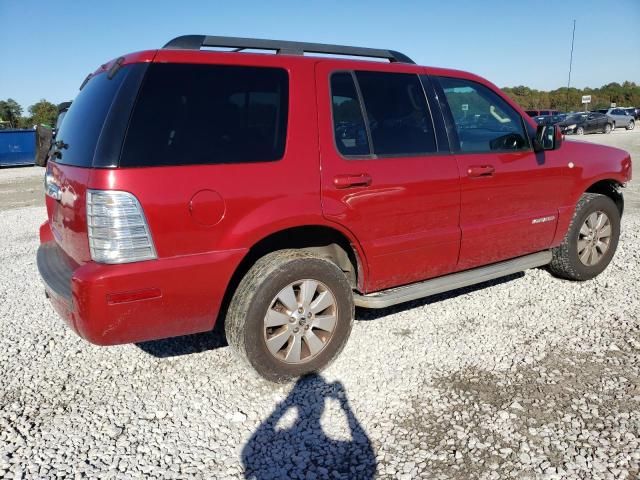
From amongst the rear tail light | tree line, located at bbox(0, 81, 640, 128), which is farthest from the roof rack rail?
tree line, located at bbox(0, 81, 640, 128)

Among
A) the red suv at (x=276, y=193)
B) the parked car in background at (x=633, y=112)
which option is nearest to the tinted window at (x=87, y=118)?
the red suv at (x=276, y=193)

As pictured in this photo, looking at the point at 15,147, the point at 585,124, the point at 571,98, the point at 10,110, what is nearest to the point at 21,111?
the point at 10,110

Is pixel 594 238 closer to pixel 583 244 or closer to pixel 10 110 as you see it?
pixel 583 244

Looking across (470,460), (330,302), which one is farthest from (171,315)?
(470,460)

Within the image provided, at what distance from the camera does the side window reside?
383 centimetres

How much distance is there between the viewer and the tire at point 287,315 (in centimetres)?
297

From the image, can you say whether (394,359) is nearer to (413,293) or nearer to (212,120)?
(413,293)

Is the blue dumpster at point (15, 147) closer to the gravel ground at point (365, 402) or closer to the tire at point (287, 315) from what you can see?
the gravel ground at point (365, 402)

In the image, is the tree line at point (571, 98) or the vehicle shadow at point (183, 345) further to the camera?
the tree line at point (571, 98)

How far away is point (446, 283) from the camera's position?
3742mm

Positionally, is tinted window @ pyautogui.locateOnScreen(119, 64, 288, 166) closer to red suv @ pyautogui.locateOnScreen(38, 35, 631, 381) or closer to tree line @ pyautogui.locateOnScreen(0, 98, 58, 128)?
red suv @ pyautogui.locateOnScreen(38, 35, 631, 381)

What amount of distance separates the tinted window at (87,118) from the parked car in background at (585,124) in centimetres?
3050

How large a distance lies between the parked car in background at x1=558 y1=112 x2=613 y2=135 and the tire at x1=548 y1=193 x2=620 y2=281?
2715cm

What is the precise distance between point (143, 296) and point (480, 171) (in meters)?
2.52
